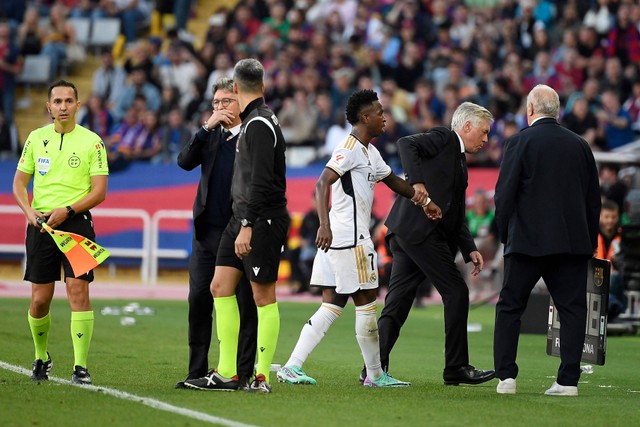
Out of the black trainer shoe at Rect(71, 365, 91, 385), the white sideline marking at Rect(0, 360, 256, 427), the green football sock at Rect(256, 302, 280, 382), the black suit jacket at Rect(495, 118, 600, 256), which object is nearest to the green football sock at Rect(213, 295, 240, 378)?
the green football sock at Rect(256, 302, 280, 382)

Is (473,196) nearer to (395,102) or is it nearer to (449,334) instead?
(395,102)

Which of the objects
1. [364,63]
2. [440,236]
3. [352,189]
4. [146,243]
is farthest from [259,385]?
[364,63]

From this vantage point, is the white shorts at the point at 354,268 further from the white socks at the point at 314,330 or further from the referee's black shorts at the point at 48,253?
the referee's black shorts at the point at 48,253

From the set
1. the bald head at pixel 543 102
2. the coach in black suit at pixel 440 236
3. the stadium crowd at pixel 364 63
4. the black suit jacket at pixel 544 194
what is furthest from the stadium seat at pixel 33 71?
the black suit jacket at pixel 544 194

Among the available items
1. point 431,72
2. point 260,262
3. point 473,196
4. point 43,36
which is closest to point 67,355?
point 260,262

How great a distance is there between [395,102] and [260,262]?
1662cm

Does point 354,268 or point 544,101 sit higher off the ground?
point 544,101

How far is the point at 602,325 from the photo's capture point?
417 inches

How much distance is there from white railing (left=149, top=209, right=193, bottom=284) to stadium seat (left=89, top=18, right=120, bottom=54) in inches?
317

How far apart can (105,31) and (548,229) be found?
71.9ft

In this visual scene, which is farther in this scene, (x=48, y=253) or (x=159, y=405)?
(x=48, y=253)

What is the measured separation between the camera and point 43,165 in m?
9.87

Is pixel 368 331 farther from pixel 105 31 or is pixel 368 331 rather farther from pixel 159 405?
pixel 105 31

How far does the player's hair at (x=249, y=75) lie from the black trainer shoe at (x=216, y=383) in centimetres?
204
